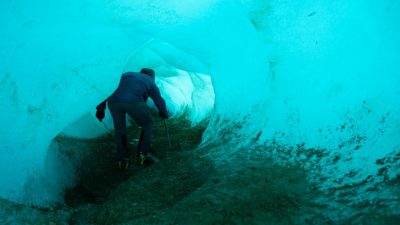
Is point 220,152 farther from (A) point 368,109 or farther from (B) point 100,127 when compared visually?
(B) point 100,127

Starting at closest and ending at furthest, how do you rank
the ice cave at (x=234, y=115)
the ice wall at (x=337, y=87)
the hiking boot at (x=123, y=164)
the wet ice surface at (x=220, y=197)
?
1. the wet ice surface at (x=220, y=197)
2. the ice cave at (x=234, y=115)
3. the ice wall at (x=337, y=87)
4. the hiking boot at (x=123, y=164)

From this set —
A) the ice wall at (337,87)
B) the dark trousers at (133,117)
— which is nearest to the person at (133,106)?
the dark trousers at (133,117)

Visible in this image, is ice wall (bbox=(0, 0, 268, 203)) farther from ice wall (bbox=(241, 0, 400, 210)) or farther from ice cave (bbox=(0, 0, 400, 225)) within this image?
ice wall (bbox=(241, 0, 400, 210))

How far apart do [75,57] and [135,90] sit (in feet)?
2.66

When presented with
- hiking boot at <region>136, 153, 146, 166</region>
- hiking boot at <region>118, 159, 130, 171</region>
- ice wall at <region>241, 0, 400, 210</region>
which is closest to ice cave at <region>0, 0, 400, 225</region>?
ice wall at <region>241, 0, 400, 210</region>

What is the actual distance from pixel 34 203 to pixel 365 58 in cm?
311

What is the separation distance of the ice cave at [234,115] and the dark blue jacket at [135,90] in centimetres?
32

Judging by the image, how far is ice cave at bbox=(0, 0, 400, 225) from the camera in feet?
8.23

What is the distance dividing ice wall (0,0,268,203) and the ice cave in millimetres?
15

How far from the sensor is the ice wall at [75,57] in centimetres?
313

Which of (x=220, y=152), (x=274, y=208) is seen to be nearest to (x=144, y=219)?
(x=274, y=208)

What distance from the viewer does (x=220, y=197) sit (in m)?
2.65

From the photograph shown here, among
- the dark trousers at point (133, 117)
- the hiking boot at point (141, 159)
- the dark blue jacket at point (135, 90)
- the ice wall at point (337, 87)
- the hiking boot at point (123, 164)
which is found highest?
the ice wall at point (337, 87)

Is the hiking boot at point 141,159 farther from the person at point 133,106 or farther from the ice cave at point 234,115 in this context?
the ice cave at point 234,115
